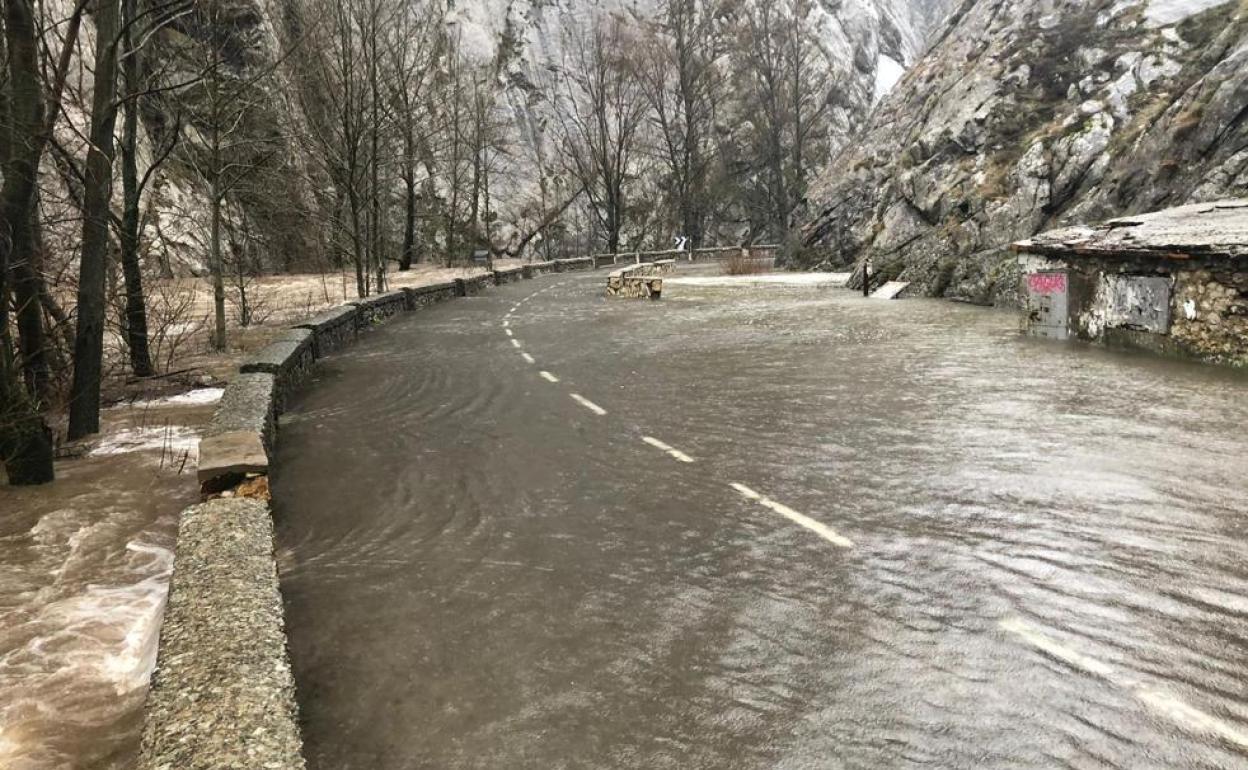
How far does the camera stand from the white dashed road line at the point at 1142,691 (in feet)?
11.6

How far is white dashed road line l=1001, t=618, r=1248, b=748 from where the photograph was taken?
3.52m

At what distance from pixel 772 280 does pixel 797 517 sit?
29843 mm

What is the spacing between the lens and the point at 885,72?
8638 cm

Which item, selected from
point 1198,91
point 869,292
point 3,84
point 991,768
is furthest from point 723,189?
point 991,768

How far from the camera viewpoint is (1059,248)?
15.3 meters

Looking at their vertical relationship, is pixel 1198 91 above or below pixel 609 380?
above

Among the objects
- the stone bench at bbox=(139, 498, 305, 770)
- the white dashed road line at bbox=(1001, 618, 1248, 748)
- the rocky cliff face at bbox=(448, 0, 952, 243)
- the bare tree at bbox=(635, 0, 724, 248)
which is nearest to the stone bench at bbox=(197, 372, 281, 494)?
the stone bench at bbox=(139, 498, 305, 770)

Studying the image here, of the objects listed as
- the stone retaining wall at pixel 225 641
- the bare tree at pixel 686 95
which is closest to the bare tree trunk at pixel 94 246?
the stone retaining wall at pixel 225 641

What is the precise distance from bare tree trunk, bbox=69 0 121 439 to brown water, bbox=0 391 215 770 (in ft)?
2.11

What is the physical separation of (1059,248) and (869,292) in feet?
39.7

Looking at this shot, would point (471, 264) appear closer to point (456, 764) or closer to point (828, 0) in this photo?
point (456, 764)

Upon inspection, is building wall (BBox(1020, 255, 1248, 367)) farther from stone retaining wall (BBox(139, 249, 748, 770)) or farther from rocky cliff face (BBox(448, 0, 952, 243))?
rocky cliff face (BBox(448, 0, 952, 243))

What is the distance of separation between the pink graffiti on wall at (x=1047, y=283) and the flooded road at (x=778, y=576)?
4202mm

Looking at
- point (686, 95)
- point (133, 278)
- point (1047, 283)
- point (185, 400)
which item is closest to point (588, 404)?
point (185, 400)
